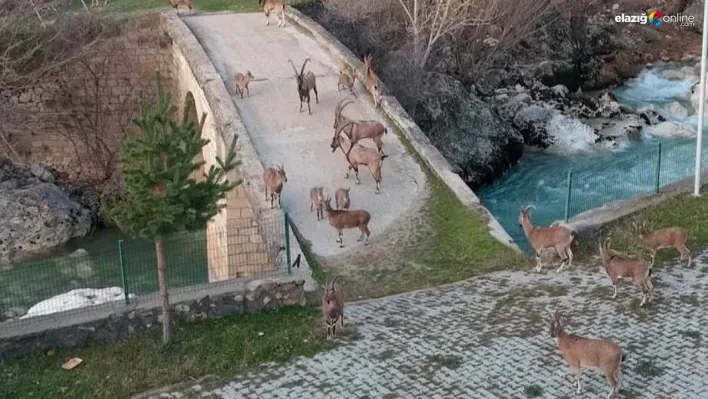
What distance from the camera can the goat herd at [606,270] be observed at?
1002 centimetres

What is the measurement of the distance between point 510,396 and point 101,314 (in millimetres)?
5332

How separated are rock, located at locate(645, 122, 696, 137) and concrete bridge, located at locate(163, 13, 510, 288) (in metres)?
11.1

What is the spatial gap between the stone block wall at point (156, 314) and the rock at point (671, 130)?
18560 mm

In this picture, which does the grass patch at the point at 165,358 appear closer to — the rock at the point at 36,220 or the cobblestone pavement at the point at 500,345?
the cobblestone pavement at the point at 500,345

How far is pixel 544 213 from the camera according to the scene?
68.8 ft

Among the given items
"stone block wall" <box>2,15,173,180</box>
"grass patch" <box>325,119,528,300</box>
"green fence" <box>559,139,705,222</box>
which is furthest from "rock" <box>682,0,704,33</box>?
"grass patch" <box>325,119,528,300</box>

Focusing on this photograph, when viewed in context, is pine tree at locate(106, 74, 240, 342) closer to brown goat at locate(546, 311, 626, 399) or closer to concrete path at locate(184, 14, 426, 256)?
concrete path at locate(184, 14, 426, 256)

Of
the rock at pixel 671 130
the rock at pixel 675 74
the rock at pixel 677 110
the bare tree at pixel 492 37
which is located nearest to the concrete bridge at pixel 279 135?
the bare tree at pixel 492 37

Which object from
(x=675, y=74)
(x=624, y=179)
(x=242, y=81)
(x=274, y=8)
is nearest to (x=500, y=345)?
(x=624, y=179)

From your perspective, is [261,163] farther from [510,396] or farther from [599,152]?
[599,152]

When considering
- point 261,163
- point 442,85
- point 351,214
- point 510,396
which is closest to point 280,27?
point 442,85

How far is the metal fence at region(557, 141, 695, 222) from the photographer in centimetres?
1791

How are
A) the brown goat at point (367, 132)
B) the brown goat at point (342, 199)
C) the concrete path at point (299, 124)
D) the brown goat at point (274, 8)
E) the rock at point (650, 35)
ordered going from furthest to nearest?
the rock at point (650, 35) < the brown goat at point (274, 8) < the brown goat at point (367, 132) < the concrete path at point (299, 124) < the brown goat at point (342, 199)

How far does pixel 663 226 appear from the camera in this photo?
50.0 feet
